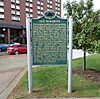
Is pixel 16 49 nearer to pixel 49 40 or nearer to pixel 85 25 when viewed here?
pixel 85 25

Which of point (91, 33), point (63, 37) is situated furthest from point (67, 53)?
point (91, 33)

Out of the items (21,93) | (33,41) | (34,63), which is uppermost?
(33,41)

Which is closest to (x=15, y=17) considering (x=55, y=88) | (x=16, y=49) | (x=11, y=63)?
(x=16, y=49)

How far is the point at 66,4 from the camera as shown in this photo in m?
11.4

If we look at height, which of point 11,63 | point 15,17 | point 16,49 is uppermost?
point 15,17

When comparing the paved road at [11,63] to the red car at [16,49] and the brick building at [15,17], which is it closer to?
the red car at [16,49]

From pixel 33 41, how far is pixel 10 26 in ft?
171

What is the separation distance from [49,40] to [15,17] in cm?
5620

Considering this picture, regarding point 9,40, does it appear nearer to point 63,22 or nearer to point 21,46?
point 21,46

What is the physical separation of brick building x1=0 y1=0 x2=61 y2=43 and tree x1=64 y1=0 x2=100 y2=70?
46640mm

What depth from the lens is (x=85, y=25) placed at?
10320 mm

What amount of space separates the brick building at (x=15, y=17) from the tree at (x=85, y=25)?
46640 mm

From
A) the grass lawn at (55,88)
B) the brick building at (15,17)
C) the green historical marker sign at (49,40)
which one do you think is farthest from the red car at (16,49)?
the green historical marker sign at (49,40)

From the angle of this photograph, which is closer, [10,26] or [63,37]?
[63,37]
